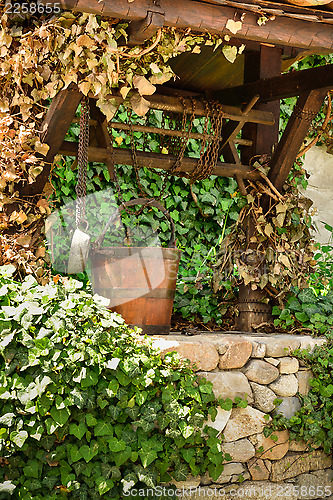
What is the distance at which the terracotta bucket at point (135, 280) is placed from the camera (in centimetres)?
326

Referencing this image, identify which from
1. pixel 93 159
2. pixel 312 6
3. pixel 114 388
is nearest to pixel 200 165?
pixel 93 159

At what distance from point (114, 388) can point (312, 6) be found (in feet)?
6.71

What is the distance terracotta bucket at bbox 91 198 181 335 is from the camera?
128 inches

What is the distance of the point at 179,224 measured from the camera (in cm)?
559

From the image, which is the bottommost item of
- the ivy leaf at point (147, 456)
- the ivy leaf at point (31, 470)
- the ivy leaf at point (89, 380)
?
the ivy leaf at point (31, 470)

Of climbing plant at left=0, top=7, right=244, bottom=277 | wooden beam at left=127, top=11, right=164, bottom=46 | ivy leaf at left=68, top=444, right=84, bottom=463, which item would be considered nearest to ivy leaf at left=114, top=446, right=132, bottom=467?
ivy leaf at left=68, top=444, right=84, bottom=463

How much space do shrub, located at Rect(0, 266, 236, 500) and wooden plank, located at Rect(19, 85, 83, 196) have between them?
54 centimetres

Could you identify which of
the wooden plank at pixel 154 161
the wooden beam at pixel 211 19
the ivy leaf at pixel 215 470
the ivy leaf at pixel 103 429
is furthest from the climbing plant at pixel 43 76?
the ivy leaf at pixel 215 470

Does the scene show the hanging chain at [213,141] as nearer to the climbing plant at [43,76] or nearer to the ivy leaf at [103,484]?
the climbing plant at [43,76]

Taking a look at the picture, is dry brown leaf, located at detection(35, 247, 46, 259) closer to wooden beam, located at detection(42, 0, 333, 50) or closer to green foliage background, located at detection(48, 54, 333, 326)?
wooden beam, located at detection(42, 0, 333, 50)

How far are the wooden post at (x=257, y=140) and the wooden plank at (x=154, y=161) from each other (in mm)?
167

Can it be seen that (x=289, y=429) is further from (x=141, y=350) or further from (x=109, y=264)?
(x=109, y=264)

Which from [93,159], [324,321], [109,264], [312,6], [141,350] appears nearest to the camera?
[312,6]

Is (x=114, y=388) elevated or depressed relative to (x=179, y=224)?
elevated
